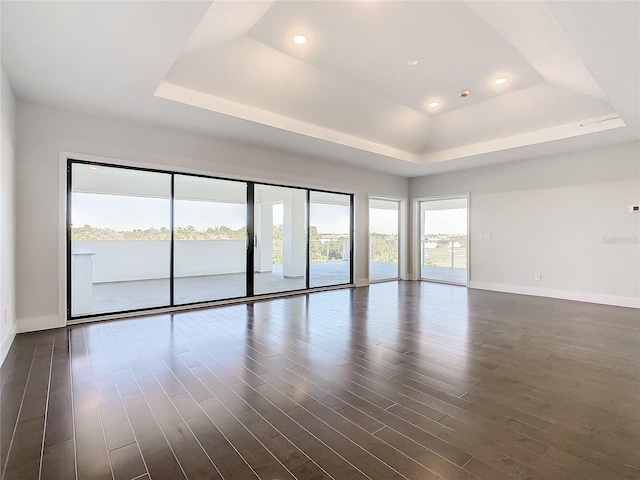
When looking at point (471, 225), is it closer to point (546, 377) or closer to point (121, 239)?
point (546, 377)

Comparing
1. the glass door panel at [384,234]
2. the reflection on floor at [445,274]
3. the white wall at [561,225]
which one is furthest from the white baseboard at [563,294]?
the glass door panel at [384,234]

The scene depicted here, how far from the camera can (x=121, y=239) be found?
7.26 metres

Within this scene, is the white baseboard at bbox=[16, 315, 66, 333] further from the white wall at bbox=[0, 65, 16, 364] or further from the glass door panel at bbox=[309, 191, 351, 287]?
the glass door panel at bbox=[309, 191, 351, 287]

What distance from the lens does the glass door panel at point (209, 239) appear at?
6.78 m

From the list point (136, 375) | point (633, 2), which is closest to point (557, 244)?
point (633, 2)

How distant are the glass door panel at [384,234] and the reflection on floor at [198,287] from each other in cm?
117

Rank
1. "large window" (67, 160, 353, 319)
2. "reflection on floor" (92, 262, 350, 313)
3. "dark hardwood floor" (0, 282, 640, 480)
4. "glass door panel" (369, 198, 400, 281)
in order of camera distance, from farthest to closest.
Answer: "glass door panel" (369, 198, 400, 281) → "large window" (67, 160, 353, 319) → "reflection on floor" (92, 262, 350, 313) → "dark hardwood floor" (0, 282, 640, 480)

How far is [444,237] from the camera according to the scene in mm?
8742

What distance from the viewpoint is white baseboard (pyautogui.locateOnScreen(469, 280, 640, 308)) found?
5.52 m

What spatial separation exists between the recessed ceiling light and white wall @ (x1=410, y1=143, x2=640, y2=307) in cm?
532

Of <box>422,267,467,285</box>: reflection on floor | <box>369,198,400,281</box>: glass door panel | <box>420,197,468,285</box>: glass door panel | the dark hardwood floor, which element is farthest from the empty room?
<box>369,198,400,281</box>: glass door panel

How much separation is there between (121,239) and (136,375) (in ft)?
18.1

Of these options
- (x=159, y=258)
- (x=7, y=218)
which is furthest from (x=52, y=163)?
(x=159, y=258)

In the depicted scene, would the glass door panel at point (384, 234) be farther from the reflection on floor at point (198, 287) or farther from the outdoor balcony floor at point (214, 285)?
the reflection on floor at point (198, 287)
